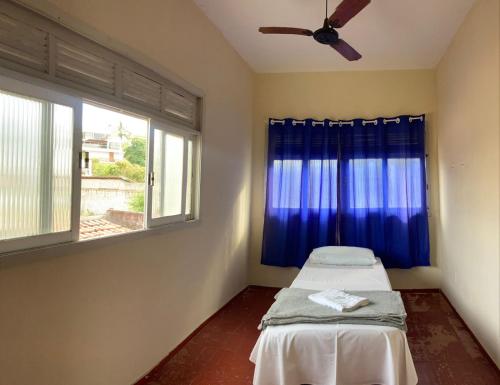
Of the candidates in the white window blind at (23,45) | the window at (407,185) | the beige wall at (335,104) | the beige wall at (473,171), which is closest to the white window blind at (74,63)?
the white window blind at (23,45)

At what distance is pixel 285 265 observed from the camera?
14.2 ft

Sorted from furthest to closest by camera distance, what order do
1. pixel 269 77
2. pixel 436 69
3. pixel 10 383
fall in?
pixel 269 77
pixel 436 69
pixel 10 383

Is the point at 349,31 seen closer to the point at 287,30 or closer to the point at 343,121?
the point at 287,30

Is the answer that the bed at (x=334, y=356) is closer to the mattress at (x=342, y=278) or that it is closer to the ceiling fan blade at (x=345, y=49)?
the mattress at (x=342, y=278)

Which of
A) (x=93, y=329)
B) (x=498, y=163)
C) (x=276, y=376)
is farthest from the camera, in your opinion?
(x=498, y=163)

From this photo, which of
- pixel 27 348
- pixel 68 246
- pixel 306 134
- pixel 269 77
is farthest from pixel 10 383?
pixel 269 77

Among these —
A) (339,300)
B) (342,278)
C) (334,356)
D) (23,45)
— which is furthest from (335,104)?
(23,45)

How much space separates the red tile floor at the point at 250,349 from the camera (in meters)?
2.32

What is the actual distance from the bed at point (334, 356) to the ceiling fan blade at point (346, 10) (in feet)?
6.42

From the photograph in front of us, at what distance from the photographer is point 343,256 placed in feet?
12.1

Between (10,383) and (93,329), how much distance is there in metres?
0.47

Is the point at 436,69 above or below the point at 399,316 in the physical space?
above

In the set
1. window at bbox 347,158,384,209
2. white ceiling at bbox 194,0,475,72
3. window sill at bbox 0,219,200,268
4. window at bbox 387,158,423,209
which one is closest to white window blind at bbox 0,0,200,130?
window sill at bbox 0,219,200,268

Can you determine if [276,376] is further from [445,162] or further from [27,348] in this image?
[445,162]
